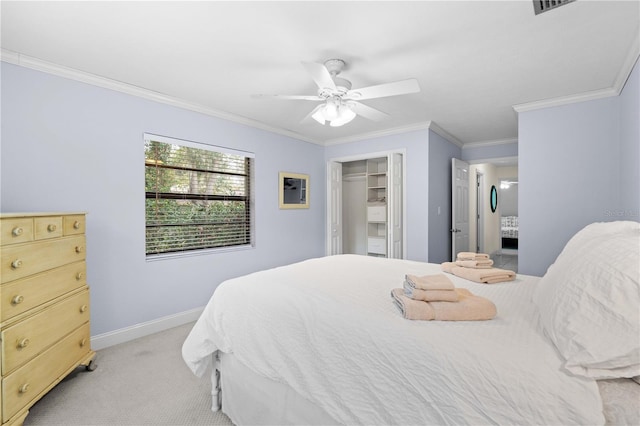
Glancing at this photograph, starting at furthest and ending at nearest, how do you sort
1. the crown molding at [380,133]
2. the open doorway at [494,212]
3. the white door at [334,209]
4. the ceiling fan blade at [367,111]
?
the open doorway at [494,212], the white door at [334,209], the crown molding at [380,133], the ceiling fan blade at [367,111]

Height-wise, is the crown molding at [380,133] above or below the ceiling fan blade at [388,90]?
above

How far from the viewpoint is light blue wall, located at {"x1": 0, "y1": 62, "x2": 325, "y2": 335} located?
2.29 m

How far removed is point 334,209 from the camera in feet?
16.5

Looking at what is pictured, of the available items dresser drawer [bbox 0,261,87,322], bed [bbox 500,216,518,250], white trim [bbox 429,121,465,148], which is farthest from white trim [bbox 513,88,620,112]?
bed [bbox 500,216,518,250]

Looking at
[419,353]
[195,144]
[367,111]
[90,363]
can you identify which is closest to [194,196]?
[195,144]

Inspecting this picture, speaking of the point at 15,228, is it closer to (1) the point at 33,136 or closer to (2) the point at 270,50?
(1) the point at 33,136

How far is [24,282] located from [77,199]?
3.41 feet

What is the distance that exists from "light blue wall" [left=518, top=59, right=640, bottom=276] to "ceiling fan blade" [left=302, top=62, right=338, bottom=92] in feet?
8.44

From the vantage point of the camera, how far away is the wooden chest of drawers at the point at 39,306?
160 cm

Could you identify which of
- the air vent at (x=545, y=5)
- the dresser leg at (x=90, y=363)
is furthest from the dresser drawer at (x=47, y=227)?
the air vent at (x=545, y=5)

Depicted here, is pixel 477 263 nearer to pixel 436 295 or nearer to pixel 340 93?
pixel 436 295

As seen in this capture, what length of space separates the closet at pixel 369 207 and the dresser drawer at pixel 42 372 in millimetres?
3394

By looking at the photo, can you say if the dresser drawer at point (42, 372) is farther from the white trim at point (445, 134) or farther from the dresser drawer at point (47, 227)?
the white trim at point (445, 134)

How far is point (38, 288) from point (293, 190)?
307 centimetres
